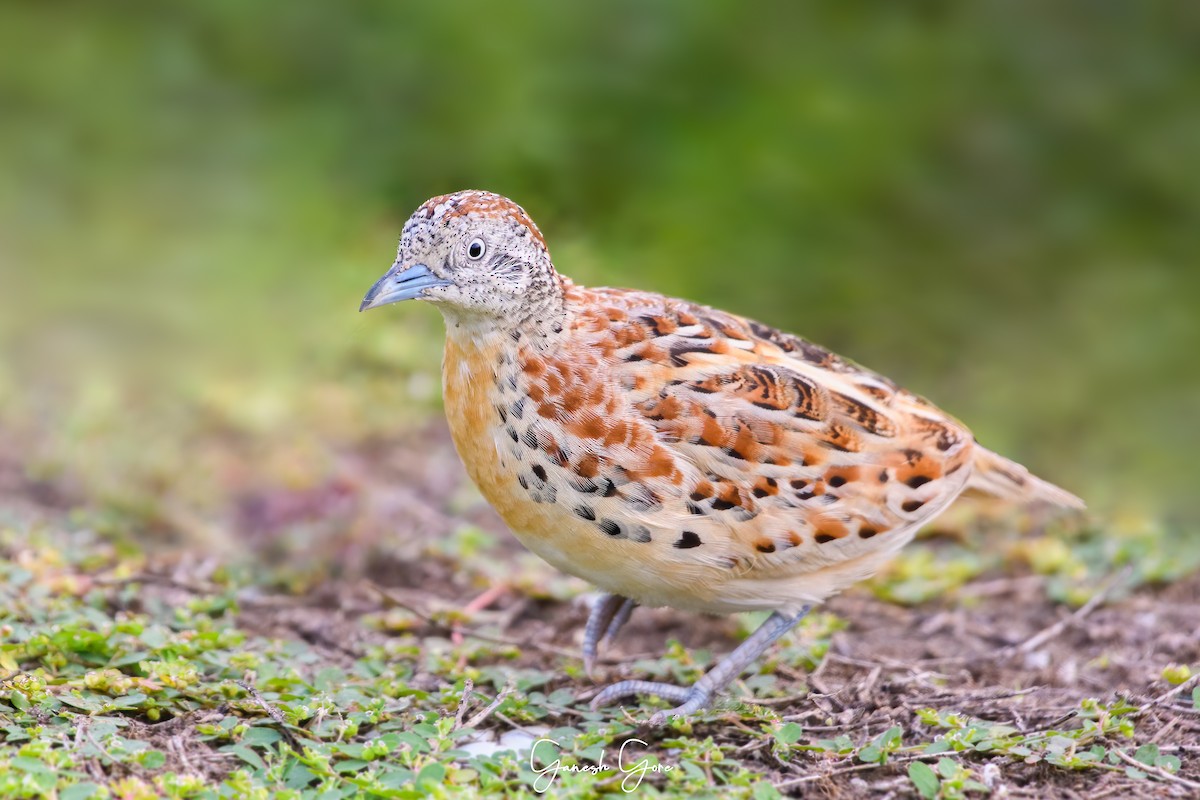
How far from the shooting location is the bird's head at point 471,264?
4.58 m

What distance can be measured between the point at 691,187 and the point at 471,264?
4778 millimetres

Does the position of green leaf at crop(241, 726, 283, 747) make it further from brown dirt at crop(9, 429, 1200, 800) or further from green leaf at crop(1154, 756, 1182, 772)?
green leaf at crop(1154, 756, 1182, 772)

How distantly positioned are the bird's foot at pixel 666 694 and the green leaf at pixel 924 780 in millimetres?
783

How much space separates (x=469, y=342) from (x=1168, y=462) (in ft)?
14.5

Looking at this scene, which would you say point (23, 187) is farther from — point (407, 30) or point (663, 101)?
point (663, 101)

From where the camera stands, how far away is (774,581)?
4852mm

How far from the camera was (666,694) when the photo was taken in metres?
4.86

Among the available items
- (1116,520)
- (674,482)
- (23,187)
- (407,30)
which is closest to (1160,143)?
(1116,520)

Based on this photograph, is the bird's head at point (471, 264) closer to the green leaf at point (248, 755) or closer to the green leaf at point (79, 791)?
the green leaf at point (248, 755)

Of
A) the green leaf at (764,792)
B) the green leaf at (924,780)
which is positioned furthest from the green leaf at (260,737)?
the green leaf at (924,780)

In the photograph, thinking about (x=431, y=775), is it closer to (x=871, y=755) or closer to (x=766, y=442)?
(x=871, y=755)

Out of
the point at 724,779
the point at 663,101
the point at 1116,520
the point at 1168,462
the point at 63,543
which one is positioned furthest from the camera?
the point at 663,101

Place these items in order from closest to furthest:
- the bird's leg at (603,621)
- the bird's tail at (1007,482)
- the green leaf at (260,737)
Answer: the green leaf at (260,737)
the bird's leg at (603,621)
the bird's tail at (1007,482)

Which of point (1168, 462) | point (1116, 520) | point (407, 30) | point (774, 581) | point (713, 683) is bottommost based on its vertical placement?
point (713, 683)
